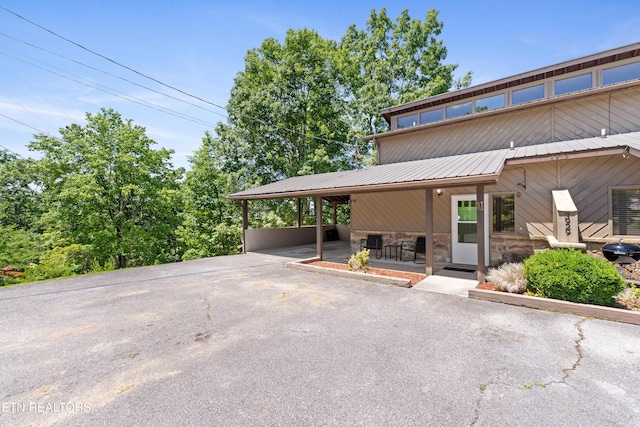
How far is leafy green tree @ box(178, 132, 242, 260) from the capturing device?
16.8 metres

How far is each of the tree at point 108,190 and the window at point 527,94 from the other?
55.3 feet

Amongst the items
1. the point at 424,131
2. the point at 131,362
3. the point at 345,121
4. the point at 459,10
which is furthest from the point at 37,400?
the point at 345,121

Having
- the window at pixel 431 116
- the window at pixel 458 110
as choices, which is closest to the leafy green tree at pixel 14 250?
the window at pixel 431 116

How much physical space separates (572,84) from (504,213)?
4454 mm

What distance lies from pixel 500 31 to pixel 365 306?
1235 cm

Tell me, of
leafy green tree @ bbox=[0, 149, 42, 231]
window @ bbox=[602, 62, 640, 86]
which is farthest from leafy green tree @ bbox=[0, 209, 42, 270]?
window @ bbox=[602, 62, 640, 86]

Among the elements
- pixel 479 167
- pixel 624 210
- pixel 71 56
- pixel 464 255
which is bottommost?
pixel 464 255

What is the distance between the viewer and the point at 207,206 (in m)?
18.7

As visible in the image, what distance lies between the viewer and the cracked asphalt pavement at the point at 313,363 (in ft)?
7.52

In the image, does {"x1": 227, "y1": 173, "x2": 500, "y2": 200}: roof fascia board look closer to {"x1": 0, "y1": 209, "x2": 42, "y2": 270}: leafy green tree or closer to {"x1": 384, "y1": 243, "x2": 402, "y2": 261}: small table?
{"x1": 384, "y1": 243, "x2": 402, "y2": 261}: small table

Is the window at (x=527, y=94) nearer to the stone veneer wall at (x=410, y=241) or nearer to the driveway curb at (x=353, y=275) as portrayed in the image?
the stone veneer wall at (x=410, y=241)

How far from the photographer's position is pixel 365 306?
193 inches

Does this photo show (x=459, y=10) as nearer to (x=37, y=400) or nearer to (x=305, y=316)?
(x=305, y=316)

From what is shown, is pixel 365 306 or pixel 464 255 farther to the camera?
pixel 464 255
